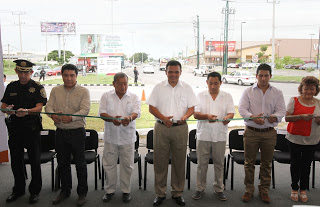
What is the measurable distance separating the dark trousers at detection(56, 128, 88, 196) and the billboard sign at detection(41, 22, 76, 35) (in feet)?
63.7

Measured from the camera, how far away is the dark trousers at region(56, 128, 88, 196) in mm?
2904

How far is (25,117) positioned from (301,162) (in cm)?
312

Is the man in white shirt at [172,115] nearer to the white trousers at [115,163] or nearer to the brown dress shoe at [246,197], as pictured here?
the white trousers at [115,163]

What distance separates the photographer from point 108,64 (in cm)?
1397

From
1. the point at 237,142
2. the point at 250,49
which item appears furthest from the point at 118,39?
the point at 250,49

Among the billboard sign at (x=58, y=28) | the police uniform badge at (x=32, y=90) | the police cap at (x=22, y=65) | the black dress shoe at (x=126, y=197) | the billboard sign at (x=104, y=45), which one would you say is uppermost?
the billboard sign at (x=58, y=28)

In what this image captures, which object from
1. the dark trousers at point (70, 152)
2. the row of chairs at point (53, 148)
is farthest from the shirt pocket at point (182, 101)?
the row of chairs at point (53, 148)

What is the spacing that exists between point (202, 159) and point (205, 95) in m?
0.75

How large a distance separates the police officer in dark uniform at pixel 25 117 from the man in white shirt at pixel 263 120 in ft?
7.53

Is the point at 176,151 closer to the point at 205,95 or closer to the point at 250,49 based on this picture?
the point at 205,95

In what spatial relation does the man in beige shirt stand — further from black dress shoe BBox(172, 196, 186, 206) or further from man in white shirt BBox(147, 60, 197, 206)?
black dress shoe BBox(172, 196, 186, 206)

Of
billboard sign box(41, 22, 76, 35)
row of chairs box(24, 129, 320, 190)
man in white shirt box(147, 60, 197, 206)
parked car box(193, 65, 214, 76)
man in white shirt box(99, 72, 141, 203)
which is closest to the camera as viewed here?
man in white shirt box(147, 60, 197, 206)

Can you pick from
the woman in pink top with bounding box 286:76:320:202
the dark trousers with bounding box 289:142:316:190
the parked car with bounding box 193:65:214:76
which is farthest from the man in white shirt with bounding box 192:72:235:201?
the parked car with bounding box 193:65:214:76

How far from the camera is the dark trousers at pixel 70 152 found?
2.90 m
